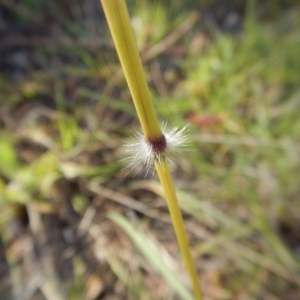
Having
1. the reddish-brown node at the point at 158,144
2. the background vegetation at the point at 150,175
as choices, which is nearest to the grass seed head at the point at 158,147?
the reddish-brown node at the point at 158,144

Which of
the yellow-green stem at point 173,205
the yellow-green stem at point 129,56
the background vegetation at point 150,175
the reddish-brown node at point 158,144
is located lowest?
the yellow-green stem at point 129,56

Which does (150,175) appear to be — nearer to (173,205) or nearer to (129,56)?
(173,205)

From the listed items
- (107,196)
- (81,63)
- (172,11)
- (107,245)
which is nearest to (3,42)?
(81,63)

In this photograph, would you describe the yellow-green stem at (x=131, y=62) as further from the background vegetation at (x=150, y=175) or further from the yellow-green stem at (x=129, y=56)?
the background vegetation at (x=150, y=175)

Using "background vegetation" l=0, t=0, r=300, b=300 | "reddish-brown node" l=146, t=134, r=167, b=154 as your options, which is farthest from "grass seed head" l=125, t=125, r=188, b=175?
"background vegetation" l=0, t=0, r=300, b=300

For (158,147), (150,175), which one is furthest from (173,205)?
(150,175)

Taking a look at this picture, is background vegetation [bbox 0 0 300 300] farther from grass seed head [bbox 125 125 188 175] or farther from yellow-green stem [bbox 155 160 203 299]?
grass seed head [bbox 125 125 188 175]
